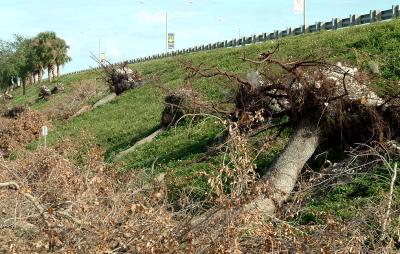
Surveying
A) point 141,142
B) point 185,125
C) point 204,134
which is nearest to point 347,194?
point 204,134

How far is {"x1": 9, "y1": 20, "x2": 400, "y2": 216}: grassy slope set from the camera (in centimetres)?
1461

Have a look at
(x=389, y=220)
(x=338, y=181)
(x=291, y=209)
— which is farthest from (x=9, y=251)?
(x=338, y=181)

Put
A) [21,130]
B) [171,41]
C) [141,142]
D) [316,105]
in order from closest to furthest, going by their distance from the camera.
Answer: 1. [316,105]
2. [141,142]
3. [21,130]
4. [171,41]

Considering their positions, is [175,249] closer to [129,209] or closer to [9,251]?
[129,209]

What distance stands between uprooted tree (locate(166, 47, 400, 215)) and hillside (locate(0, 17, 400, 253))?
0.90 ft

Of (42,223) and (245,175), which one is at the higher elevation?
(245,175)

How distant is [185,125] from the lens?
66.0ft

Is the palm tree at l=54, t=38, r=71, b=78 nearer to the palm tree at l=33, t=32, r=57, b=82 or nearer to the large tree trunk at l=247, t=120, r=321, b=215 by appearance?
the palm tree at l=33, t=32, r=57, b=82

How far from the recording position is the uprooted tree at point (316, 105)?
11203 mm

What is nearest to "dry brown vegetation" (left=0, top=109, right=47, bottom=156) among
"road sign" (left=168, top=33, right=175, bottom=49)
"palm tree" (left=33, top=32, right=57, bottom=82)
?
"road sign" (left=168, top=33, right=175, bottom=49)

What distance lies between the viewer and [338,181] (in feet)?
35.7

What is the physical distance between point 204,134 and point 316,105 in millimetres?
6282

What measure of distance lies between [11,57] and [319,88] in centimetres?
6513

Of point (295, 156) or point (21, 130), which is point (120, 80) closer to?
point (21, 130)
